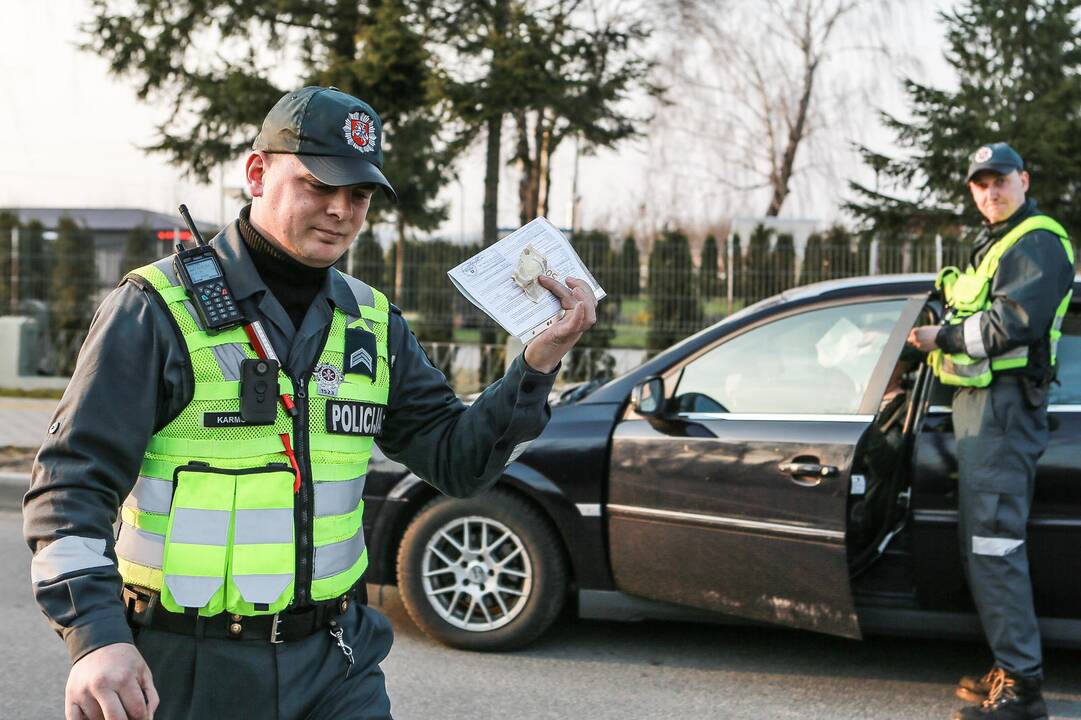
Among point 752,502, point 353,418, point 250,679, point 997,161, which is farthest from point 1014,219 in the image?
point 250,679

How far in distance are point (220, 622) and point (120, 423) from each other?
38 cm

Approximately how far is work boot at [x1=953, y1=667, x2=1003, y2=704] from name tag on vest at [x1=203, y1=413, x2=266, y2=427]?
314 centimetres

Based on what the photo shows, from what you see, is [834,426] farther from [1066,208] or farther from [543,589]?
[1066,208]

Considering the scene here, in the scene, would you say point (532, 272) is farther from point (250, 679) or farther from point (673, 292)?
point (673, 292)

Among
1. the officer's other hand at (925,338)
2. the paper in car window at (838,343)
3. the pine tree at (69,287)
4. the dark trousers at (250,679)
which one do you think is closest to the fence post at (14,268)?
the pine tree at (69,287)

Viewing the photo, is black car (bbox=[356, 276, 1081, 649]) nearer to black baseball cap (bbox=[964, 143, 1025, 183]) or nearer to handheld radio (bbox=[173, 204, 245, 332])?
black baseball cap (bbox=[964, 143, 1025, 183])

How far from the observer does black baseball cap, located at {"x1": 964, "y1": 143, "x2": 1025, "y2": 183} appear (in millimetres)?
4098

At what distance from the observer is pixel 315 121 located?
194 cm

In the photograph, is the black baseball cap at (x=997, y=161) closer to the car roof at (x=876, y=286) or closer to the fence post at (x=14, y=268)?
the car roof at (x=876, y=286)

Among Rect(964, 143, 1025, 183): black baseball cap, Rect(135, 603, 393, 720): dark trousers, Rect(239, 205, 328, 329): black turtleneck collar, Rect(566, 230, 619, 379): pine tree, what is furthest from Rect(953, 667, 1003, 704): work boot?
Rect(566, 230, 619, 379): pine tree

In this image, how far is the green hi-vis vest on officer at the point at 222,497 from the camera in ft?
6.04

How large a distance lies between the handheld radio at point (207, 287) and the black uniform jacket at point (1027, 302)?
2.82m

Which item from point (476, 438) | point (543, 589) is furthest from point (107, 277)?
point (476, 438)

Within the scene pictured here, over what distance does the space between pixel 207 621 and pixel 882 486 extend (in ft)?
10.1
